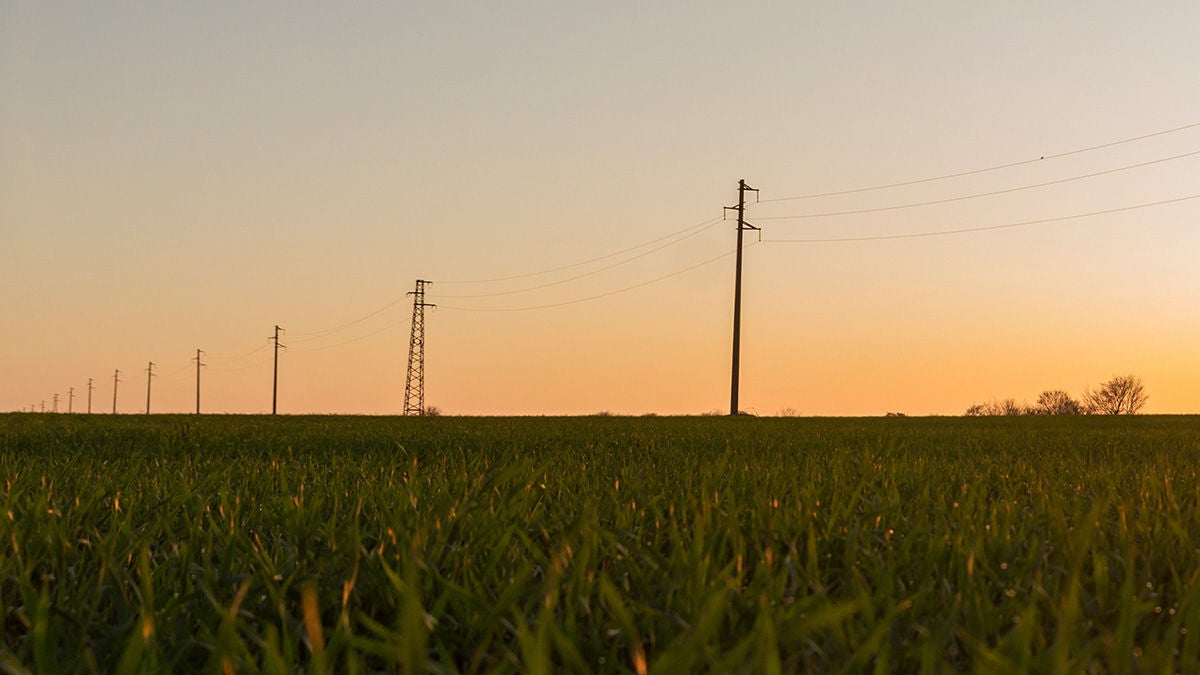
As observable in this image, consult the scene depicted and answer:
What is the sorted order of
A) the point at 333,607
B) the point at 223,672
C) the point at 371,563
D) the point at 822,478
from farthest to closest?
the point at 822,478 → the point at 371,563 → the point at 333,607 → the point at 223,672

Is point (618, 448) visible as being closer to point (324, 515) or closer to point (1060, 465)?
point (1060, 465)

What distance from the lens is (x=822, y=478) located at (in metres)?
4.17

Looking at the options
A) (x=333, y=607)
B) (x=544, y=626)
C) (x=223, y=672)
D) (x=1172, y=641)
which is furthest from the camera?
(x=333, y=607)

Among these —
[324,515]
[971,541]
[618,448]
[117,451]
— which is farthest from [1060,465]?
[117,451]

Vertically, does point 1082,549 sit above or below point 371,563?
above

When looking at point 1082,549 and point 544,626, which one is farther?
point 1082,549

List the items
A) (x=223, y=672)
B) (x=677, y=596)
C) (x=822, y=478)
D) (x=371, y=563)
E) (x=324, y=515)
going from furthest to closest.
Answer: (x=822, y=478)
(x=324, y=515)
(x=371, y=563)
(x=677, y=596)
(x=223, y=672)

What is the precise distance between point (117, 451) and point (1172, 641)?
7.95 metres

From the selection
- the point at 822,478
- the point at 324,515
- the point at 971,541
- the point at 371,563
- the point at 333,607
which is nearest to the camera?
the point at 333,607

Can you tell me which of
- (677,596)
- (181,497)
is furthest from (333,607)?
(181,497)

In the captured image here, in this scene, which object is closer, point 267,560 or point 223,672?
point 223,672

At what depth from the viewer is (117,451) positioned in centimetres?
771

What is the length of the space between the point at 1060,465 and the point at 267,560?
17.4ft

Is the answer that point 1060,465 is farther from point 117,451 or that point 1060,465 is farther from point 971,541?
point 117,451
